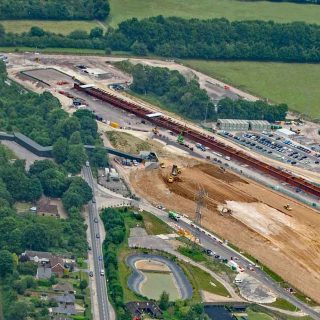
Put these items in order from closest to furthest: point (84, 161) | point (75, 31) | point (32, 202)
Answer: point (32, 202) → point (84, 161) → point (75, 31)

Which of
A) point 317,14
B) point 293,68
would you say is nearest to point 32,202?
point 293,68

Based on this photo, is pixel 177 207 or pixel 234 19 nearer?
pixel 177 207

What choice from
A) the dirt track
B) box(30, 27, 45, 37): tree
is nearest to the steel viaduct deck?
the dirt track

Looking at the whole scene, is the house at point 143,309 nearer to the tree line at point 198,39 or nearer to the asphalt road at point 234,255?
the asphalt road at point 234,255

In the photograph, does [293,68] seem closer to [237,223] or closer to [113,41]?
[113,41]

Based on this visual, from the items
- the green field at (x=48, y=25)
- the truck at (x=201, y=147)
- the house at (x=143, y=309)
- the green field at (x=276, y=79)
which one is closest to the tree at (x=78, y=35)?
the green field at (x=48, y=25)

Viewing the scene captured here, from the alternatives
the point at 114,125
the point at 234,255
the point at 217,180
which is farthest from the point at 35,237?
the point at 114,125
